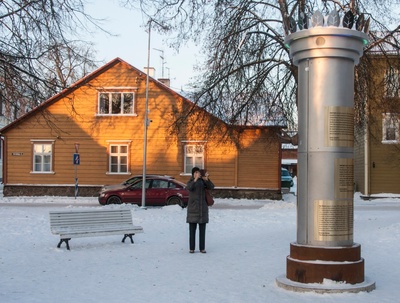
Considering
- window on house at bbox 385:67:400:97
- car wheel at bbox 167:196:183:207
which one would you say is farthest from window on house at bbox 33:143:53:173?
window on house at bbox 385:67:400:97

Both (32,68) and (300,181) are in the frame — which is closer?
(300,181)

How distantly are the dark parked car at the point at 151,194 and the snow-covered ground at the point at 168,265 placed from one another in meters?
8.39

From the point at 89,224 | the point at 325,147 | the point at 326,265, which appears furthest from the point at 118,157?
the point at 326,265

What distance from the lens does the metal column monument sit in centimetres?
798

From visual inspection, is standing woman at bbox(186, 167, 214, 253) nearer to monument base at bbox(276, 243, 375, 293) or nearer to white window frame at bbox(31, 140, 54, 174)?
monument base at bbox(276, 243, 375, 293)

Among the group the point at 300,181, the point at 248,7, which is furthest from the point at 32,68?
the point at 248,7

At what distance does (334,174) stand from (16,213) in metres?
13.5

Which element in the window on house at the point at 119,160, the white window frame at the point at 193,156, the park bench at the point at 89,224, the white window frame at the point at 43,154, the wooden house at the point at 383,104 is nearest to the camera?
the park bench at the point at 89,224

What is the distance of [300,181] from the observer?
8328 mm

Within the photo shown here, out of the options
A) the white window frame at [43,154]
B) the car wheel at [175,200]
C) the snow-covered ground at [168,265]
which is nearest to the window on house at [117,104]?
the white window frame at [43,154]

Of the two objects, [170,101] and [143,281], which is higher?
[170,101]

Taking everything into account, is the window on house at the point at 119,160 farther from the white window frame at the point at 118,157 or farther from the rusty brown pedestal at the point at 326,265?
the rusty brown pedestal at the point at 326,265

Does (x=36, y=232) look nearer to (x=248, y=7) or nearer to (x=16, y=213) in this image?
(x=16, y=213)

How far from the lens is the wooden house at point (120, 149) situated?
32000 millimetres
